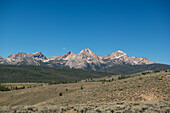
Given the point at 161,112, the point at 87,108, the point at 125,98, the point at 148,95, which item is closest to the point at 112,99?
the point at 125,98

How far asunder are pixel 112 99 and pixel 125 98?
2896 mm

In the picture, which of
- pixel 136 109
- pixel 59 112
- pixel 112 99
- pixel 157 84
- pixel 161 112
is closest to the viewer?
pixel 161 112

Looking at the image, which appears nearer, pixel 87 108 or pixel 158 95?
pixel 87 108

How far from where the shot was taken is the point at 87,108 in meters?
23.3

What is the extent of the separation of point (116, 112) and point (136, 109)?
2255 millimetres

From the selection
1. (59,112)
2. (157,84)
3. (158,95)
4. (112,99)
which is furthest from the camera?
(157,84)

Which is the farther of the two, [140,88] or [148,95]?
[140,88]

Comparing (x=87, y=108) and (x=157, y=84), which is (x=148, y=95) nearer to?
(x=157, y=84)

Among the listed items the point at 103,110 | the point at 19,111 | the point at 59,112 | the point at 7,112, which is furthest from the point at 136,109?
the point at 7,112

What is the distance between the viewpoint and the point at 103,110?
834 inches

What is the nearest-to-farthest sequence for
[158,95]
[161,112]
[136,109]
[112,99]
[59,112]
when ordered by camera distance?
[161,112]
[136,109]
[59,112]
[158,95]
[112,99]

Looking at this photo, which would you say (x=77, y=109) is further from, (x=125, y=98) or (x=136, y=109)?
(x=125, y=98)

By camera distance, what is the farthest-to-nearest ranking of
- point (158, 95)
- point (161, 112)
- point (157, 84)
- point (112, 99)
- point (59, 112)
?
point (157, 84)
point (112, 99)
point (158, 95)
point (59, 112)
point (161, 112)

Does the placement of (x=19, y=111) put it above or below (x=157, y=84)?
below
